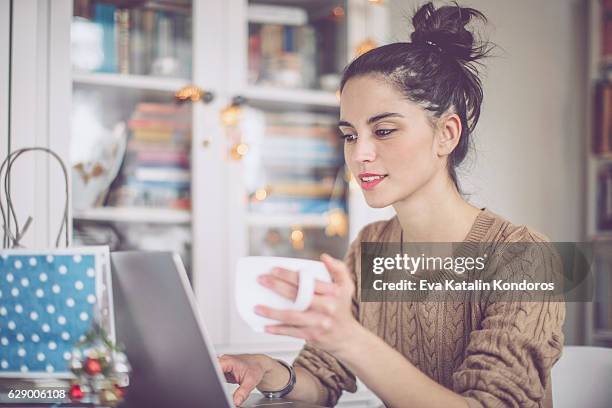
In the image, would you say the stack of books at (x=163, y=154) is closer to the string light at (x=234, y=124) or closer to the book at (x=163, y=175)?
the book at (x=163, y=175)

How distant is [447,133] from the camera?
50.0 inches

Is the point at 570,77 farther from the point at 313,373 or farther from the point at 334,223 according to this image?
the point at 313,373

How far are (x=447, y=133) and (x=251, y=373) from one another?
528 mm

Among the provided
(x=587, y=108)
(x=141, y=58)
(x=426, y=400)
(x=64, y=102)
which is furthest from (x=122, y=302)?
(x=587, y=108)

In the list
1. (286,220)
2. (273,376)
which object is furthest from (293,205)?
(273,376)

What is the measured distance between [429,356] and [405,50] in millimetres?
526

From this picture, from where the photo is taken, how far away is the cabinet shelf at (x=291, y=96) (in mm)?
2312

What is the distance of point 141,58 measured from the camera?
220cm

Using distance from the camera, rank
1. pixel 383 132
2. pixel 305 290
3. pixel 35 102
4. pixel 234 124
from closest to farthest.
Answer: pixel 305 290
pixel 383 132
pixel 35 102
pixel 234 124

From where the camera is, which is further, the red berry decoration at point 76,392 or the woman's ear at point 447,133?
the woman's ear at point 447,133

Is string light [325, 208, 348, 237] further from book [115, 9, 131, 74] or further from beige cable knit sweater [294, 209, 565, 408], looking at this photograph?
beige cable knit sweater [294, 209, 565, 408]

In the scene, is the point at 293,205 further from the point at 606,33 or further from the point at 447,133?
the point at 606,33

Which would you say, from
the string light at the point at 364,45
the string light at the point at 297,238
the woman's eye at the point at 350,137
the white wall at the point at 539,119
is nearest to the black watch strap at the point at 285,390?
the woman's eye at the point at 350,137

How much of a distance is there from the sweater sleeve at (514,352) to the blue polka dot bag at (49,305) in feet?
1.55
